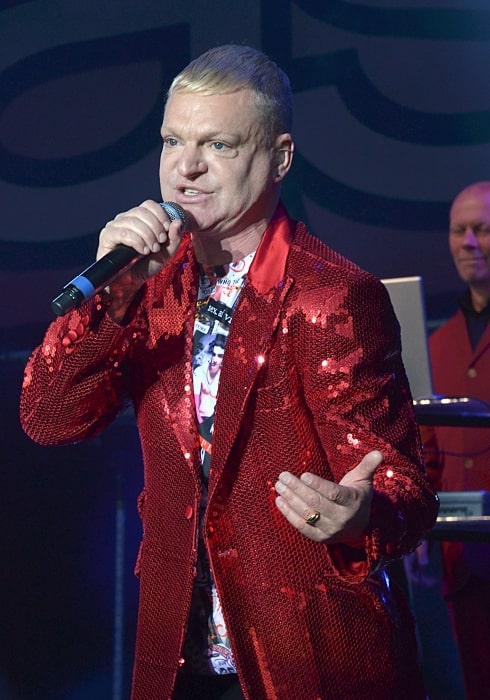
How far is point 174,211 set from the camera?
1.23 metres

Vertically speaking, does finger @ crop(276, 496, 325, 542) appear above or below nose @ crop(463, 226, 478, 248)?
below

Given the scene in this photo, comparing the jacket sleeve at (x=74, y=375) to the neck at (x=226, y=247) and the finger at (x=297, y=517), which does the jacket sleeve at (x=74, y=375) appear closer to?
the neck at (x=226, y=247)

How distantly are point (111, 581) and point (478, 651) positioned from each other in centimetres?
126

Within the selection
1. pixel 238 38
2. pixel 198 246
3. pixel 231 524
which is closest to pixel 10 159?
pixel 238 38

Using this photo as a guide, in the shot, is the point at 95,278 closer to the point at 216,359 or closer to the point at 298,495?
the point at 216,359

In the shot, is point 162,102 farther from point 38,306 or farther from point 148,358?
point 148,358

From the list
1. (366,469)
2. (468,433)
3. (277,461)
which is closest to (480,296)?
(468,433)

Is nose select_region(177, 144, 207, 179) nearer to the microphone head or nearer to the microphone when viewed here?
the microphone head

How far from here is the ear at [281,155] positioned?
138 centimetres

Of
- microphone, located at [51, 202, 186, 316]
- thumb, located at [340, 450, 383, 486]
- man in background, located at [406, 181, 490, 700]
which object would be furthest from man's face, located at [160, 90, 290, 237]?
man in background, located at [406, 181, 490, 700]

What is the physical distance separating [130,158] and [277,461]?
225cm

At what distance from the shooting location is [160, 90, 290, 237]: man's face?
129cm

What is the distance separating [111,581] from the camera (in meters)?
3.14

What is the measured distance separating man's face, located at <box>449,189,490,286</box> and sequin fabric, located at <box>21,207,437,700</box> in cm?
175
